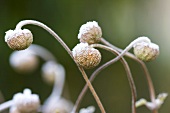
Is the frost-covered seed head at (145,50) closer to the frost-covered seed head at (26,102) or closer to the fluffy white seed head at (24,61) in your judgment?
the frost-covered seed head at (26,102)

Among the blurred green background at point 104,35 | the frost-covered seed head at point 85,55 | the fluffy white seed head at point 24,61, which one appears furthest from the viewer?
the blurred green background at point 104,35

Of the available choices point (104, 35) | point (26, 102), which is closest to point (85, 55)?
point (26, 102)

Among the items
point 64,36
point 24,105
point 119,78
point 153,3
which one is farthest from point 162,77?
point 24,105

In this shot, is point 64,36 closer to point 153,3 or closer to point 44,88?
point 44,88

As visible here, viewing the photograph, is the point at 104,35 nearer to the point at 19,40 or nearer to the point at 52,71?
the point at 52,71

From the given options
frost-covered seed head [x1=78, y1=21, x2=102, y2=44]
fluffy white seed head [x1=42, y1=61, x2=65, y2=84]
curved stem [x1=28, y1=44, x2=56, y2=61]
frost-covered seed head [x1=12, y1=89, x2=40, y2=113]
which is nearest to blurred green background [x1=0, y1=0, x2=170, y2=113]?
curved stem [x1=28, y1=44, x2=56, y2=61]

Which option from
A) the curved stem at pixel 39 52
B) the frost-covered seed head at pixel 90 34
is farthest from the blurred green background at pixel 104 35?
the frost-covered seed head at pixel 90 34

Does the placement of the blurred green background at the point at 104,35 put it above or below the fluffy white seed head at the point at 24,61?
above
